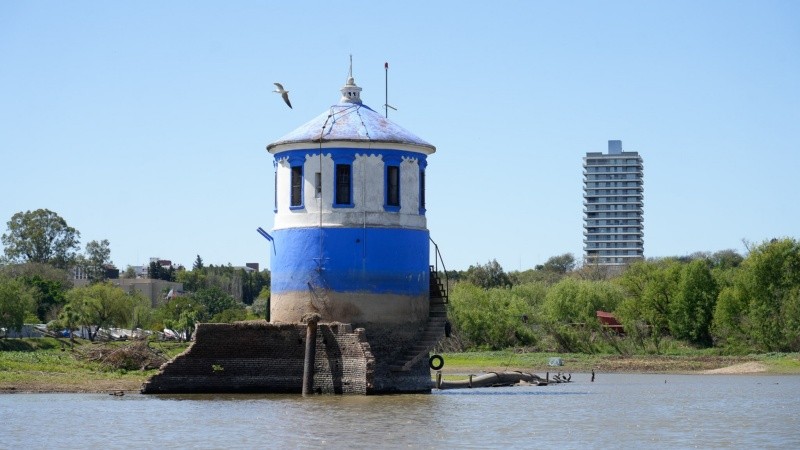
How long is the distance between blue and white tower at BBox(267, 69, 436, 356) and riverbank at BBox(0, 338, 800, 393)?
250 inches

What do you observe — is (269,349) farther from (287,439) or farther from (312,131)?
(287,439)

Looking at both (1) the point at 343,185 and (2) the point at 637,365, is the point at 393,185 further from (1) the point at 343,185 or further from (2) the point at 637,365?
(2) the point at 637,365

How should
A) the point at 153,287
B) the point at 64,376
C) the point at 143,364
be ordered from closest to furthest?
the point at 64,376 < the point at 143,364 < the point at 153,287

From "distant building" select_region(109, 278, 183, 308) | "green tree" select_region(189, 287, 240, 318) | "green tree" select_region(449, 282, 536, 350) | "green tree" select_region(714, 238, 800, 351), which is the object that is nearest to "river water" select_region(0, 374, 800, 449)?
"green tree" select_region(714, 238, 800, 351)

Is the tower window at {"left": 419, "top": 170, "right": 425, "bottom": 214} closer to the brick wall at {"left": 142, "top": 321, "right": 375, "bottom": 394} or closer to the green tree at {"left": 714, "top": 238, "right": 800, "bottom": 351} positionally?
the brick wall at {"left": 142, "top": 321, "right": 375, "bottom": 394}

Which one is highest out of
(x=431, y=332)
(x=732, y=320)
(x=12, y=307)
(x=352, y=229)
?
(x=352, y=229)

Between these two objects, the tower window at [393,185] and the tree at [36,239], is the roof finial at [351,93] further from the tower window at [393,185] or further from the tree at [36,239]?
the tree at [36,239]

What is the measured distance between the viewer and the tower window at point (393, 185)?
41188 millimetres

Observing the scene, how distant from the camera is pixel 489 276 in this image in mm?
136375

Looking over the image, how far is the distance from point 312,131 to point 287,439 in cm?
1465

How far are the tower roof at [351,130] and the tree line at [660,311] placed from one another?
40880mm

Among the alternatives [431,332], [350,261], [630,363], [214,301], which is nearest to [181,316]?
[214,301]

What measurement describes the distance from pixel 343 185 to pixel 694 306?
48580mm

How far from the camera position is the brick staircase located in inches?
1614
